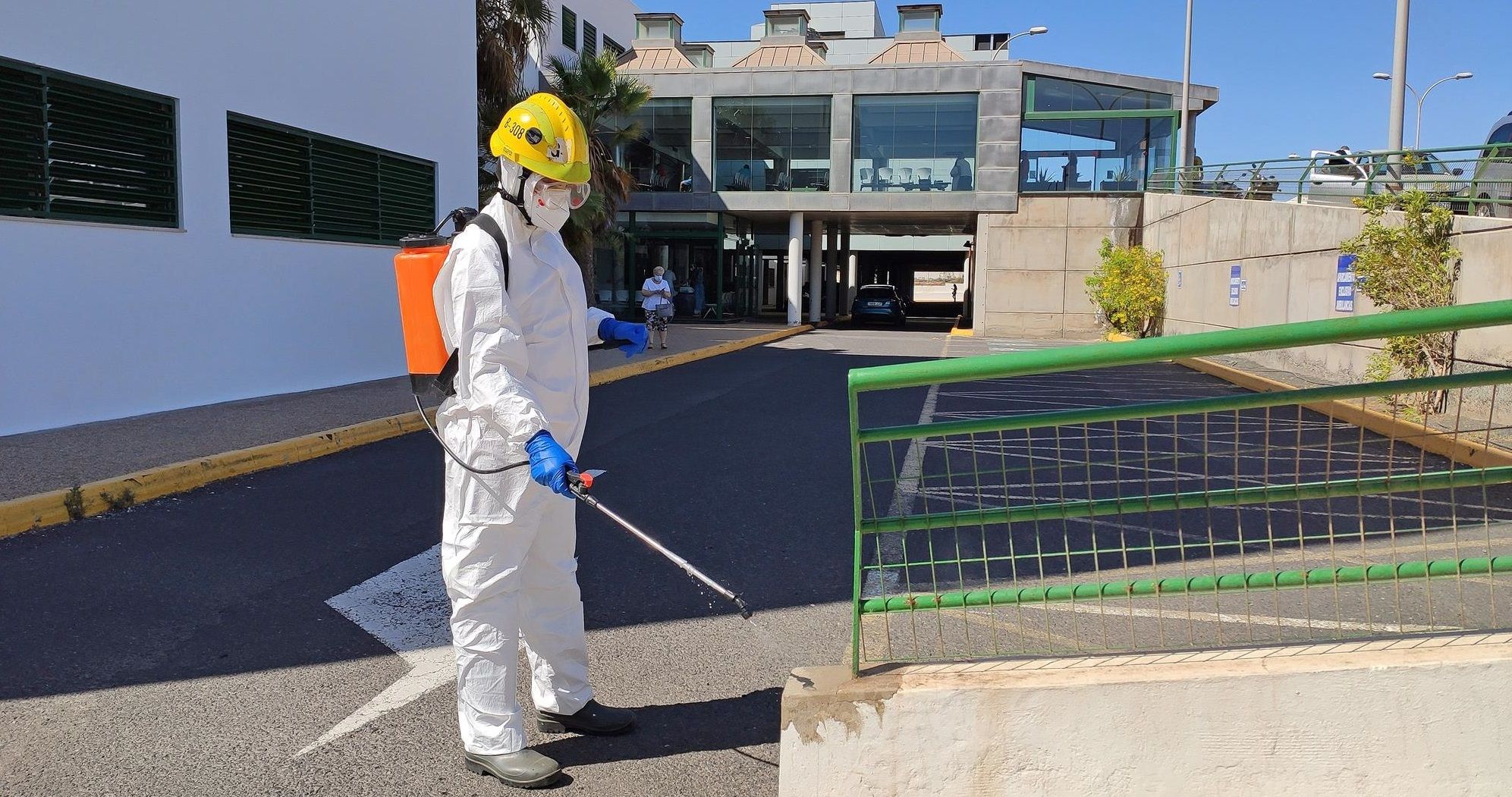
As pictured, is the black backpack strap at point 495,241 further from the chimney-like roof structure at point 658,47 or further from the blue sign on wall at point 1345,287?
the chimney-like roof structure at point 658,47

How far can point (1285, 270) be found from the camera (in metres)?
15.9

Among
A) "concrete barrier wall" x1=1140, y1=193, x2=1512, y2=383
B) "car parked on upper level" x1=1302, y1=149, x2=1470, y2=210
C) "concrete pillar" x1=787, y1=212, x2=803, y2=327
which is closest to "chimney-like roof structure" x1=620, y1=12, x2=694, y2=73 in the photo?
Result: "concrete pillar" x1=787, y1=212, x2=803, y2=327

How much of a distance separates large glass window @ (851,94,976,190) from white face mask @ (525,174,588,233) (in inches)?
1153

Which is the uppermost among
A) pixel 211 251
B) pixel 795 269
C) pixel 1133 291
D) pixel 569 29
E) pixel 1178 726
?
pixel 569 29

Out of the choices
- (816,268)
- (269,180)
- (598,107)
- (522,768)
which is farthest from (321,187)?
(816,268)

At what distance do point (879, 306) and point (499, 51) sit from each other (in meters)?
17.9

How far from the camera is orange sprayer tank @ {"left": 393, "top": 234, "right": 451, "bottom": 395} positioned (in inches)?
135

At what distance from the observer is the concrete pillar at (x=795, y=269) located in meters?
33.2

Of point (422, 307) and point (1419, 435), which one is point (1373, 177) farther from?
point (422, 307)

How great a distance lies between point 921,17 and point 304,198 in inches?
1064

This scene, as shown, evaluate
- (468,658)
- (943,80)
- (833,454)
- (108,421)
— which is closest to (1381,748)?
(468,658)

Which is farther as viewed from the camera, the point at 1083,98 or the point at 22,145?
the point at 1083,98

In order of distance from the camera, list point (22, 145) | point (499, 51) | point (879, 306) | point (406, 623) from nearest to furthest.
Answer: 1. point (406, 623)
2. point (22, 145)
3. point (499, 51)
4. point (879, 306)

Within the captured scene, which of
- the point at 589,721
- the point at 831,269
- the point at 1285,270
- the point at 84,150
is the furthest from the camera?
the point at 831,269
